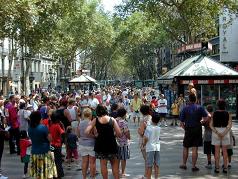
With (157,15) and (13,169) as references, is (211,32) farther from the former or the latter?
(13,169)

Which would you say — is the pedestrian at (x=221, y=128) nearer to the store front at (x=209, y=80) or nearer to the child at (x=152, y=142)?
the child at (x=152, y=142)

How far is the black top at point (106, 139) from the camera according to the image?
933 cm

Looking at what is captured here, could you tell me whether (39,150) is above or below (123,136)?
below

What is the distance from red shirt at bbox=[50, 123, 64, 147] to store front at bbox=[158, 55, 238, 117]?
14734 mm

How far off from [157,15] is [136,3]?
8.62 feet

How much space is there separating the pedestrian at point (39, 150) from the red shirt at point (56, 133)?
1038 mm

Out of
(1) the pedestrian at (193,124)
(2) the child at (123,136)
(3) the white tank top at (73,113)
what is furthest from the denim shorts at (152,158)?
(3) the white tank top at (73,113)

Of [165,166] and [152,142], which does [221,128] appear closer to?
[165,166]

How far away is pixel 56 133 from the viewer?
34.4ft

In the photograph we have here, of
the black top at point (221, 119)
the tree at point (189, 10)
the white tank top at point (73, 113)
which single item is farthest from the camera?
the tree at point (189, 10)

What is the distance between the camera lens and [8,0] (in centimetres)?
1891

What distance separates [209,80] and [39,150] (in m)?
16.6

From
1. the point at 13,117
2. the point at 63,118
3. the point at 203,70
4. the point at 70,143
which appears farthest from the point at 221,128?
the point at 203,70

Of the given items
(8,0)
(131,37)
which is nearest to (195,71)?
(8,0)
